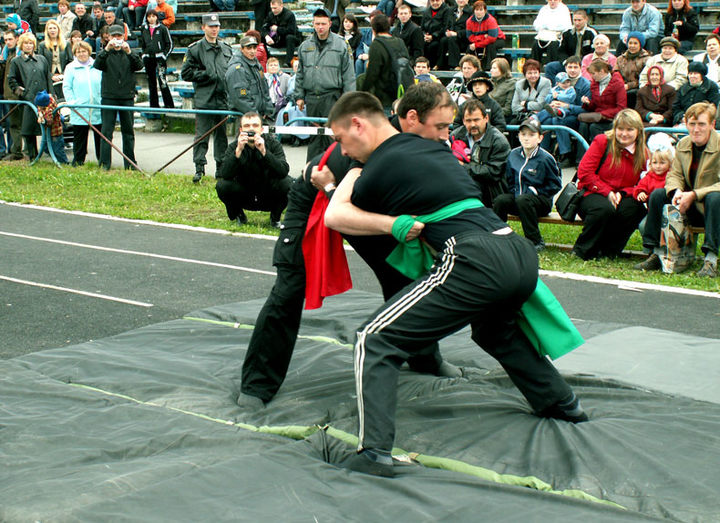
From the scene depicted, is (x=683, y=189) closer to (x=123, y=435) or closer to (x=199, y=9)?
(x=123, y=435)

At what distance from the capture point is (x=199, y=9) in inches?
890

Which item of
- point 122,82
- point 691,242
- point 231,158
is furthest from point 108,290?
point 122,82

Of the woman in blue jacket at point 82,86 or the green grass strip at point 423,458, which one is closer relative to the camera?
the green grass strip at point 423,458

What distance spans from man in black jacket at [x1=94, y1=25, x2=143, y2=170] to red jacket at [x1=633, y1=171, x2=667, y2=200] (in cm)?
827

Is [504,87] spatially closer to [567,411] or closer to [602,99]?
[602,99]

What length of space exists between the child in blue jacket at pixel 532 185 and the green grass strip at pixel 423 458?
5233 millimetres

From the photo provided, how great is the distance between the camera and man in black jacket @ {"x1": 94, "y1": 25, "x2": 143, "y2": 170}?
46.0 feet

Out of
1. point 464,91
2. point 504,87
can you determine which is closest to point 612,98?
point 504,87

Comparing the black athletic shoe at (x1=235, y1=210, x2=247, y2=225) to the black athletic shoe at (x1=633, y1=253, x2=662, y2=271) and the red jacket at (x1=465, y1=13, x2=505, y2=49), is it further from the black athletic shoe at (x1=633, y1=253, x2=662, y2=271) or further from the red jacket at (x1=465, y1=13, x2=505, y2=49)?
the red jacket at (x1=465, y1=13, x2=505, y2=49)

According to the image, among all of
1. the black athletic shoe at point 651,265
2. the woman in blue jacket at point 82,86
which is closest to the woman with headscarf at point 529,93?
the black athletic shoe at point 651,265

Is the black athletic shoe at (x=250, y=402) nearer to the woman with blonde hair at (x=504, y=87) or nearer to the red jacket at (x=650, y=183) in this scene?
the red jacket at (x=650, y=183)

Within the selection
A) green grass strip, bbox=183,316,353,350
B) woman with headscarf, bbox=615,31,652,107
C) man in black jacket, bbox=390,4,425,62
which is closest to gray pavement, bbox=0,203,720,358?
green grass strip, bbox=183,316,353,350

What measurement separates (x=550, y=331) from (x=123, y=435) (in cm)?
207

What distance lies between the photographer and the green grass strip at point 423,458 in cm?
380
